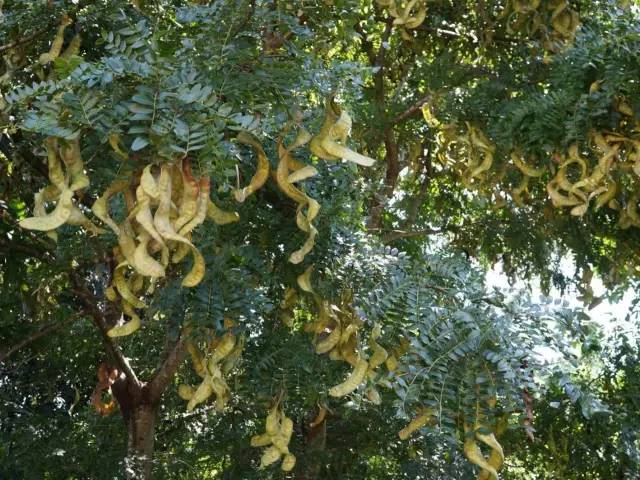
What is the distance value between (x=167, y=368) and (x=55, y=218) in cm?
207

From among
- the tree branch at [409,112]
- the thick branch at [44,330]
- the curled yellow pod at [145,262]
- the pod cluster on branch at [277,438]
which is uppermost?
the curled yellow pod at [145,262]

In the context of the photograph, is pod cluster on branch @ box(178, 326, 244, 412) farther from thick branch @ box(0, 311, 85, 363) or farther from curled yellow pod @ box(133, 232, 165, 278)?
thick branch @ box(0, 311, 85, 363)

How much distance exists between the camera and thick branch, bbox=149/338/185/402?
12.0ft

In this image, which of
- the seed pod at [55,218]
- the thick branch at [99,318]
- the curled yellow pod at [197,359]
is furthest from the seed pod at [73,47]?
the thick branch at [99,318]

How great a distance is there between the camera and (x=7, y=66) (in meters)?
3.01

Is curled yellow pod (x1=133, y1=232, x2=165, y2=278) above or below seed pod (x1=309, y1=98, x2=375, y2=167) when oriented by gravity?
below

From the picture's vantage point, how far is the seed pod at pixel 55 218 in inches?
65.2

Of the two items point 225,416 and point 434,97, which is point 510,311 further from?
point 225,416

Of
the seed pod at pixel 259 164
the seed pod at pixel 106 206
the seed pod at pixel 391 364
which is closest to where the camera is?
the seed pod at pixel 106 206

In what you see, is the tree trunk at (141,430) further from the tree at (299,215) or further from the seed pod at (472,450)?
the seed pod at (472,450)

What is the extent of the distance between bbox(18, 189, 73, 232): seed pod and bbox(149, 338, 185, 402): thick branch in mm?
1856

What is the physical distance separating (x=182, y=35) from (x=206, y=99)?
115 cm

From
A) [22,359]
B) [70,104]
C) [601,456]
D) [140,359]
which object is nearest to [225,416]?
[140,359]

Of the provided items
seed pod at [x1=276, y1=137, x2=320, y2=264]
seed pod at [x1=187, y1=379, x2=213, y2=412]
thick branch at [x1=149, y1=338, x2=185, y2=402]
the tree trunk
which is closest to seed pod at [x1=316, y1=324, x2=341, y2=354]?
seed pod at [x1=187, y1=379, x2=213, y2=412]
